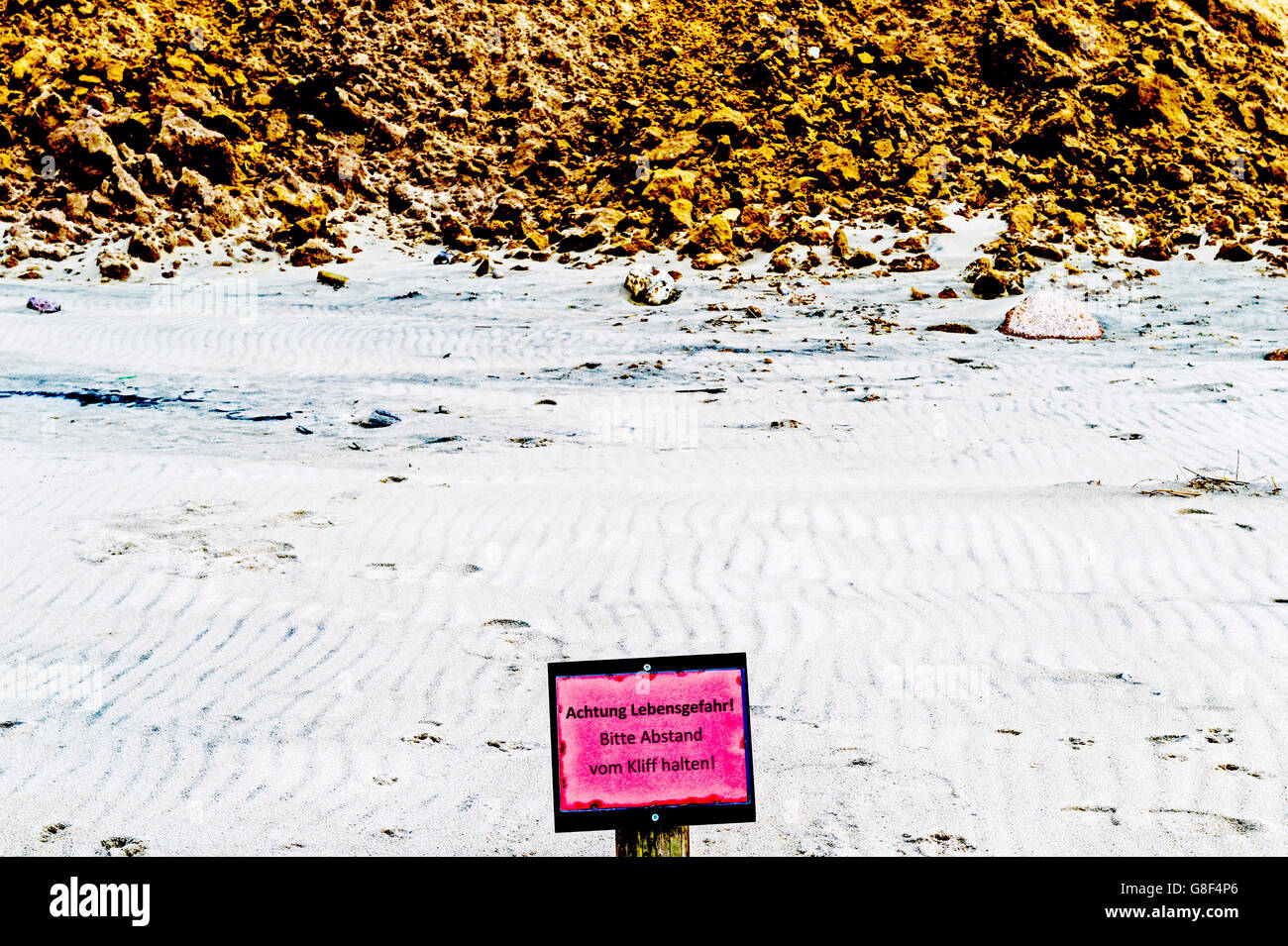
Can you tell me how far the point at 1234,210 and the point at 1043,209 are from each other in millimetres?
2744

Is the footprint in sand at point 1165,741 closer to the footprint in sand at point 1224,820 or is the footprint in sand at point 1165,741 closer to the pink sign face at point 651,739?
the footprint in sand at point 1224,820

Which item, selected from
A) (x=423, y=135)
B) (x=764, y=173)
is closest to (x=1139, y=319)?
(x=764, y=173)

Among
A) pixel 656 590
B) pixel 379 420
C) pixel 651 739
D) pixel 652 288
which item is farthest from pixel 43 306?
pixel 651 739

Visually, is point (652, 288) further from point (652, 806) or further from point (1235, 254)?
point (652, 806)

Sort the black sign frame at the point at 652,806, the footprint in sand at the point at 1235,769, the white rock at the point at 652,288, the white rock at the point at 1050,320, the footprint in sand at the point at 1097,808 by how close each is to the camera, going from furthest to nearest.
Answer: the white rock at the point at 652,288, the white rock at the point at 1050,320, the footprint in sand at the point at 1235,769, the footprint in sand at the point at 1097,808, the black sign frame at the point at 652,806

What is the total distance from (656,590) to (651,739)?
8.22 feet

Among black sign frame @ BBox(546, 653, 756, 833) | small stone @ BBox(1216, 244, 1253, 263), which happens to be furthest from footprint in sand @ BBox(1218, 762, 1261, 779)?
small stone @ BBox(1216, 244, 1253, 263)

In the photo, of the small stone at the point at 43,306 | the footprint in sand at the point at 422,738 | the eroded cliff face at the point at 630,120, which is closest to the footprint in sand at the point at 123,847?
the footprint in sand at the point at 422,738

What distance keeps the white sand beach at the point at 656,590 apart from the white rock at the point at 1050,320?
0.90 m

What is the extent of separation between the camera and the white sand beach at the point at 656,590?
8.14 feet

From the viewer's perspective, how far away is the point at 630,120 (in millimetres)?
17078

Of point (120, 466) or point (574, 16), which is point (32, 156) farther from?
point (120, 466)

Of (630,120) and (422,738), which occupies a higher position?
(630,120)

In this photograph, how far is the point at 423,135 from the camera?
680 inches
